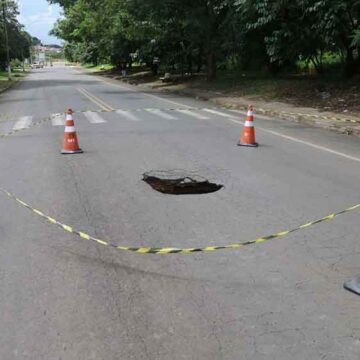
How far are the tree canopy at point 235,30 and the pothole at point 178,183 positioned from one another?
974 centimetres

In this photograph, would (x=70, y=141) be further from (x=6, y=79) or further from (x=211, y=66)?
(x=6, y=79)

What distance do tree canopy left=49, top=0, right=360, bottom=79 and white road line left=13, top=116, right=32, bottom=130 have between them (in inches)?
361

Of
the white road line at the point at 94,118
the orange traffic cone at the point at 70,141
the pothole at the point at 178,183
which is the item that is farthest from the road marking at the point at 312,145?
the orange traffic cone at the point at 70,141

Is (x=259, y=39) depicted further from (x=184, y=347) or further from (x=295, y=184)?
(x=184, y=347)

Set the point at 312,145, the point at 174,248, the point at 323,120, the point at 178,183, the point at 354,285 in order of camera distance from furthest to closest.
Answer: the point at 323,120 → the point at 312,145 → the point at 178,183 → the point at 174,248 → the point at 354,285

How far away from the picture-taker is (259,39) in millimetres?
27547

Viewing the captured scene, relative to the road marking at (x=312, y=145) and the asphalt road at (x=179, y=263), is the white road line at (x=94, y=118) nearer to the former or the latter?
the road marking at (x=312, y=145)

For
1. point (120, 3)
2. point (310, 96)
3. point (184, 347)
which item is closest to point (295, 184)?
point (184, 347)

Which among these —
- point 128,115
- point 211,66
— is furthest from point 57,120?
point 211,66

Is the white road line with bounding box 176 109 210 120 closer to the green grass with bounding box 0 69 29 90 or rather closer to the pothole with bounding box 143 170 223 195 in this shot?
the pothole with bounding box 143 170 223 195

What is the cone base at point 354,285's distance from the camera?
4090 mm

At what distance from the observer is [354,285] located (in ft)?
13.6

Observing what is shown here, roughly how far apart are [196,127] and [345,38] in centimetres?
983

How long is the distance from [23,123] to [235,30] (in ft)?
46.9
